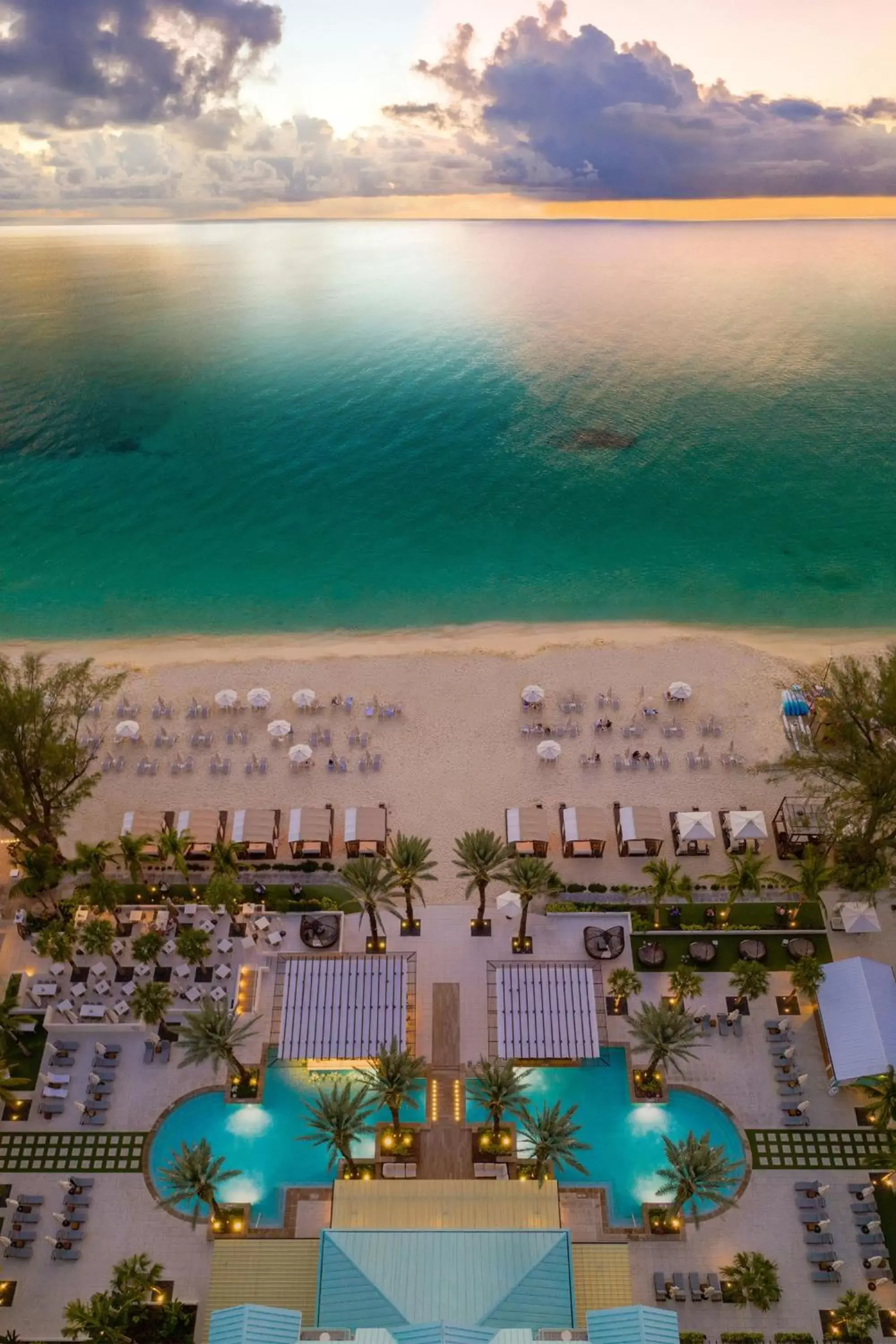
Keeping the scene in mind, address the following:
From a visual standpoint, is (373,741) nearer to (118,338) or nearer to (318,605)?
(318,605)

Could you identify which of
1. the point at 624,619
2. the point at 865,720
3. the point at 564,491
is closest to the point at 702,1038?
the point at 865,720

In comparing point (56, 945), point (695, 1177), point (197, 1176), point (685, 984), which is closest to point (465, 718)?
point (685, 984)

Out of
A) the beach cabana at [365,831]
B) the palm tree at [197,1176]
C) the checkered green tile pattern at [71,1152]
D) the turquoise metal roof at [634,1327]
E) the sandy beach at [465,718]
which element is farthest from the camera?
the sandy beach at [465,718]

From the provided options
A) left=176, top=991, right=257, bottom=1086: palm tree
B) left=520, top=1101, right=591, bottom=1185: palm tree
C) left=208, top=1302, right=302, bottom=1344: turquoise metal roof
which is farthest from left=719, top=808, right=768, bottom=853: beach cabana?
left=208, top=1302, right=302, bottom=1344: turquoise metal roof

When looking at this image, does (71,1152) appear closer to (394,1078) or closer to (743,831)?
(394,1078)

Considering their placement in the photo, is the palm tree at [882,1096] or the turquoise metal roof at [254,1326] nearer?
the turquoise metal roof at [254,1326]

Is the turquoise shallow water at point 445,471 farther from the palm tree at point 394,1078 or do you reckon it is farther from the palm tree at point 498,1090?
the palm tree at point 498,1090

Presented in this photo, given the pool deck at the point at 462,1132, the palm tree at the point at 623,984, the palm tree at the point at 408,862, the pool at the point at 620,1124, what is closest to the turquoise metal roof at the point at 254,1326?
the pool deck at the point at 462,1132
